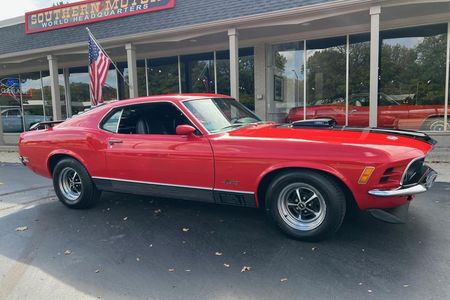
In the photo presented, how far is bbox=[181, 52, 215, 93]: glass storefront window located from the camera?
13.2 m

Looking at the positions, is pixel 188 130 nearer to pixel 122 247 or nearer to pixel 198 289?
pixel 122 247

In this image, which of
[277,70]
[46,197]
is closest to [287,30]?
[277,70]

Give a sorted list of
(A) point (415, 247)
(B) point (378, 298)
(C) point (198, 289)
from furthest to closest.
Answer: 1. (A) point (415, 247)
2. (C) point (198, 289)
3. (B) point (378, 298)

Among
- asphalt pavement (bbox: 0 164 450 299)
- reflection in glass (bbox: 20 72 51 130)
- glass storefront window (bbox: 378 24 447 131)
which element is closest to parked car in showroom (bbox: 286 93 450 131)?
glass storefront window (bbox: 378 24 447 131)

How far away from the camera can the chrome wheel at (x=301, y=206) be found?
366 centimetres

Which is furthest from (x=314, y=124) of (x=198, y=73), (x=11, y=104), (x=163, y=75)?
(x=11, y=104)

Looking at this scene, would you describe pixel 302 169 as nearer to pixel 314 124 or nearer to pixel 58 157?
pixel 314 124

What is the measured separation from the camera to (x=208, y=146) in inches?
161

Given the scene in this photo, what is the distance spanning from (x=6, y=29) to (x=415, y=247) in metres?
16.4

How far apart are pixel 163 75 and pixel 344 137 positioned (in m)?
11.5

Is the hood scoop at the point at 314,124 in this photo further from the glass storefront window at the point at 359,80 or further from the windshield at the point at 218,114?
the glass storefront window at the point at 359,80

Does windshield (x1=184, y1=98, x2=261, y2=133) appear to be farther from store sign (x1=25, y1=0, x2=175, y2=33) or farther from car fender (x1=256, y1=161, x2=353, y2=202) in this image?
store sign (x1=25, y1=0, x2=175, y2=33)

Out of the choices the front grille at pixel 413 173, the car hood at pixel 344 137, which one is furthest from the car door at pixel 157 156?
the front grille at pixel 413 173

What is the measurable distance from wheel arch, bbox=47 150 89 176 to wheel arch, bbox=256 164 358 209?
8.72 feet
